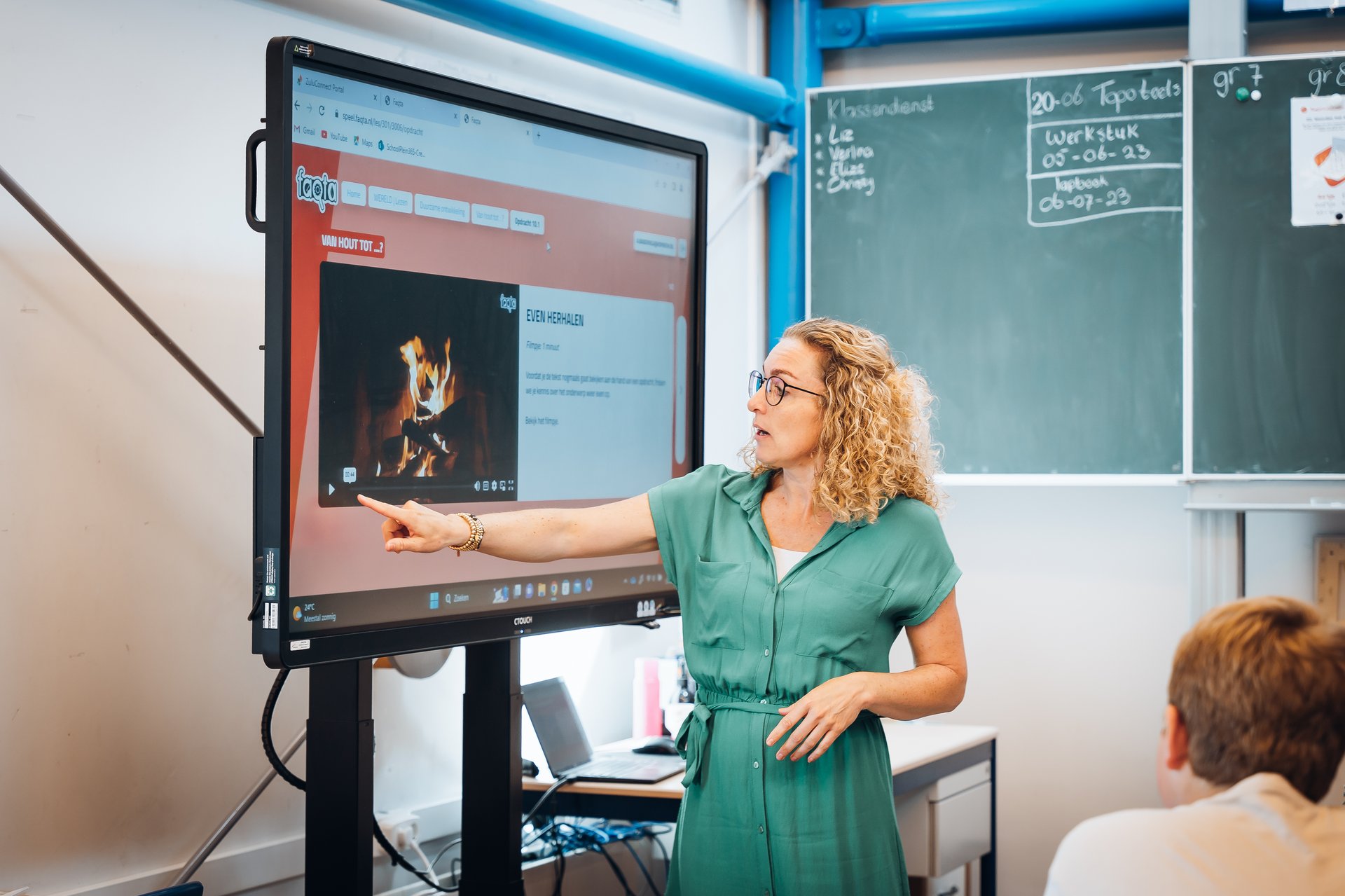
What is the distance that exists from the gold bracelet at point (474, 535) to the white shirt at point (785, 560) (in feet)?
1.49

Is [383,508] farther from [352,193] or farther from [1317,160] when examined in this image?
[1317,160]

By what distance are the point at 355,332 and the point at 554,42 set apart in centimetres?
118

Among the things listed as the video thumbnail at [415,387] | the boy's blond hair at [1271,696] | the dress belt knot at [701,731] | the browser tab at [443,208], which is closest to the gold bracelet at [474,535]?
the video thumbnail at [415,387]

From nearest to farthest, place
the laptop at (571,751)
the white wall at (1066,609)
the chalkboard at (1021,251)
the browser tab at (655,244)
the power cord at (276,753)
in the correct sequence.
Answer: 1. the power cord at (276,753)
2. the browser tab at (655,244)
3. the laptop at (571,751)
4. the chalkboard at (1021,251)
5. the white wall at (1066,609)

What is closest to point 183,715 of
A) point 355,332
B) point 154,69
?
point 355,332

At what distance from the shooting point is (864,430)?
1.81 meters

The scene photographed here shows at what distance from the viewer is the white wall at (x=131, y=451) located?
1844 millimetres

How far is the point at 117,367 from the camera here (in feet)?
6.41

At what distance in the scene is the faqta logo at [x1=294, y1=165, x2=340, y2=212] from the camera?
1715 mm

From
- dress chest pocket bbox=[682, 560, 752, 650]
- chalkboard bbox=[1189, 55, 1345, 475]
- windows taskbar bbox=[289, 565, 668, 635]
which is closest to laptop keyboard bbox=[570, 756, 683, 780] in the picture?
windows taskbar bbox=[289, 565, 668, 635]

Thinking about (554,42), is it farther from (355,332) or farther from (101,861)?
(101,861)

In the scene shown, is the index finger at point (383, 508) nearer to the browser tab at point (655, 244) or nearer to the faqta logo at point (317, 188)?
the faqta logo at point (317, 188)

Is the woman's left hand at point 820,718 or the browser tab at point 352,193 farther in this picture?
the browser tab at point 352,193

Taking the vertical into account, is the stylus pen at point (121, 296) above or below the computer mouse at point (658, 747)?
above
